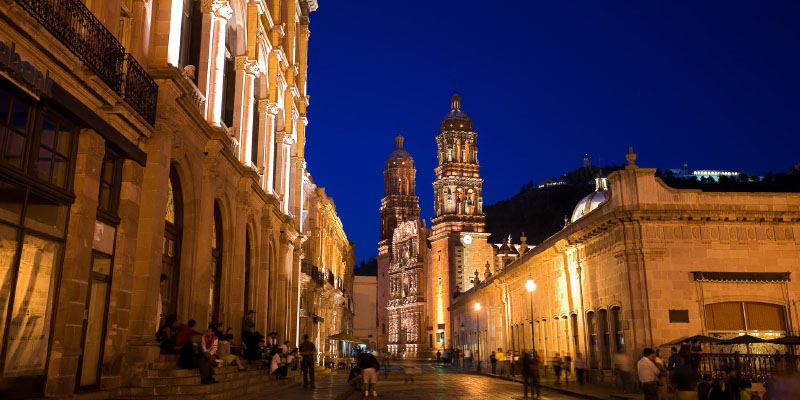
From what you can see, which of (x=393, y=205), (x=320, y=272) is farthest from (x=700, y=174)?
(x=320, y=272)

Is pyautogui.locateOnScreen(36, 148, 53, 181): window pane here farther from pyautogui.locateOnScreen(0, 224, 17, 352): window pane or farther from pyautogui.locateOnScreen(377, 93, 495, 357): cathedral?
pyautogui.locateOnScreen(377, 93, 495, 357): cathedral

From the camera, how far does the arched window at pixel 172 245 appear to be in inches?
614

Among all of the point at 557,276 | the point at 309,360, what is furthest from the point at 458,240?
the point at 309,360

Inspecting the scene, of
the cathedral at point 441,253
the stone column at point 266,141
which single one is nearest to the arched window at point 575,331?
the stone column at point 266,141

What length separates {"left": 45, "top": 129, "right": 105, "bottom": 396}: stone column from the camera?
31.6ft

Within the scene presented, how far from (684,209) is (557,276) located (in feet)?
31.7

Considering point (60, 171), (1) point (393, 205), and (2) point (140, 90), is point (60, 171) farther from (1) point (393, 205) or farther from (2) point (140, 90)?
(1) point (393, 205)

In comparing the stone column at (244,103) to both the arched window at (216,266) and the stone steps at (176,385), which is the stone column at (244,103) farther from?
the stone steps at (176,385)

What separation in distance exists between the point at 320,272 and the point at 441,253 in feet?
125

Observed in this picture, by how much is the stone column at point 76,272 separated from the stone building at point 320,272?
89.6 ft

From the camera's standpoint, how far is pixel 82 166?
33.7 feet

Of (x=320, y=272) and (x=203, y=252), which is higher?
(x=320, y=272)

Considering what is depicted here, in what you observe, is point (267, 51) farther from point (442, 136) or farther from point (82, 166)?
point (442, 136)

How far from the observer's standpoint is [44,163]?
9.51m
